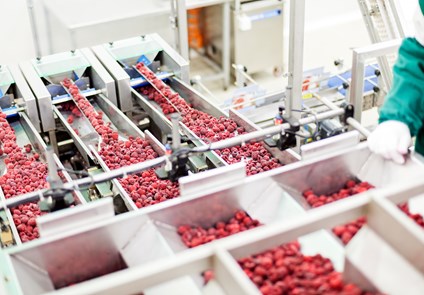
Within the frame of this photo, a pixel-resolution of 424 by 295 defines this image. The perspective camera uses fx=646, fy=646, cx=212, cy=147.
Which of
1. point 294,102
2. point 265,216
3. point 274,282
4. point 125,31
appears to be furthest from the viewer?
point 125,31

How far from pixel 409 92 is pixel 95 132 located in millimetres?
1624

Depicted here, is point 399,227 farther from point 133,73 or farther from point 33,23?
point 33,23

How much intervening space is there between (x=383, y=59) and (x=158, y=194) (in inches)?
63.6

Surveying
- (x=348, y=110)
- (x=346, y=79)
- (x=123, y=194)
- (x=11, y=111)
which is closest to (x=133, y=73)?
(x=11, y=111)

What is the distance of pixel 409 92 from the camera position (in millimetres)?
2379

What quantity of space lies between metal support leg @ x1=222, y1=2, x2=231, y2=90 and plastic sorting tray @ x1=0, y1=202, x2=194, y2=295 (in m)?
3.95

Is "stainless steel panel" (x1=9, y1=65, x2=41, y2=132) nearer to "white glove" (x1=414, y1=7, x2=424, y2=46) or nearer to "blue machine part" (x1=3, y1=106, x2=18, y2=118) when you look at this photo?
"blue machine part" (x1=3, y1=106, x2=18, y2=118)

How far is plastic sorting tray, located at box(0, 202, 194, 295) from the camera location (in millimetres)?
1896

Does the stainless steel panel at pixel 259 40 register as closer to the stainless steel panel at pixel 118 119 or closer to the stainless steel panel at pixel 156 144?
the stainless steel panel at pixel 118 119

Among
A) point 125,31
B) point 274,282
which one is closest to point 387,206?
point 274,282

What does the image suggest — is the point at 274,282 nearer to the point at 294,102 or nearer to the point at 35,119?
the point at 294,102

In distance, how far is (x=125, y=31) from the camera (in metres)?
5.47

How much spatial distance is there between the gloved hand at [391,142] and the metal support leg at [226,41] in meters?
3.60

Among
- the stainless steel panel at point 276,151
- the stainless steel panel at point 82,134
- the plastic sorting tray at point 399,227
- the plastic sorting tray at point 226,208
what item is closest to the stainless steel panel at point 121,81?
the stainless steel panel at point 82,134
